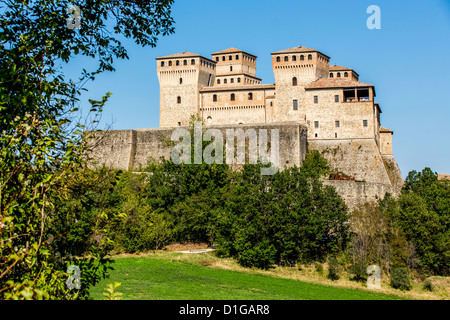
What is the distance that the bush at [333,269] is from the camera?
2784 centimetres

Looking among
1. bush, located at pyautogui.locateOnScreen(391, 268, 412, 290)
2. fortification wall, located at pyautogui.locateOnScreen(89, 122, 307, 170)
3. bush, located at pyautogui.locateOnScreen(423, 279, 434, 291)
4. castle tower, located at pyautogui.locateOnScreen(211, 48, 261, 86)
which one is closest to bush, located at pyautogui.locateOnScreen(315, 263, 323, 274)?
bush, located at pyautogui.locateOnScreen(391, 268, 412, 290)

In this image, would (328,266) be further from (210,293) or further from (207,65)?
(207,65)

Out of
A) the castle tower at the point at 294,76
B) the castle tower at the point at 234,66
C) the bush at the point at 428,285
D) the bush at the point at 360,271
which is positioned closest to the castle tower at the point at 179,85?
the castle tower at the point at 234,66

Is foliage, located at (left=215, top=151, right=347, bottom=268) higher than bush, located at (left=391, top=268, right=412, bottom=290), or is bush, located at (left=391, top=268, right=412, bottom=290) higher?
foliage, located at (left=215, top=151, right=347, bottom=268)

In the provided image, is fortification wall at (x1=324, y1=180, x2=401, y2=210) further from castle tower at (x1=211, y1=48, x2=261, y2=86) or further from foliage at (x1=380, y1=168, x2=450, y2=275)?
castle tower at (x1=211, y1=48, x2=261, y2=86)

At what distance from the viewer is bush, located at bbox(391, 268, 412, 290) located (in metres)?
26.5

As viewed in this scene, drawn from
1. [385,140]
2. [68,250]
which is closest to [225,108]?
[385,140]

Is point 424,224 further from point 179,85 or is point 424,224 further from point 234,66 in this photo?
point 234,66

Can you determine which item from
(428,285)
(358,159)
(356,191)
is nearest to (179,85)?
(358,159)

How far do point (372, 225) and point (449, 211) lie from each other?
4.65 metres

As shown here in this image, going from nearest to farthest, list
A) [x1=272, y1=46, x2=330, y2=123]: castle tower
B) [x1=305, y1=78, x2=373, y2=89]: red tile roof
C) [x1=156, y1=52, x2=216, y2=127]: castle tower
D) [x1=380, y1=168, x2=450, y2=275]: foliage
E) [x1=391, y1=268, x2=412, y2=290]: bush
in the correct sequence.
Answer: [x1=391, y1=268, x2=412, y2=290]: bush
[x1=380, y1=168, x2=450, y2=275]: foliage
[x1=305, y1=78, x2=373, y2=89]: red tile roof
[x1=272, y1=46, x2=330, y2=123]: castle tower
[x1=156, y1=52, x2=216, y2=127]: castle tower

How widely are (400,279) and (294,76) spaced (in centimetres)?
2393

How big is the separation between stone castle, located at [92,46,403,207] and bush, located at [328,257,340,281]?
7557 millimetres

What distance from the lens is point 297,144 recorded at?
1554 inches
